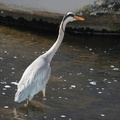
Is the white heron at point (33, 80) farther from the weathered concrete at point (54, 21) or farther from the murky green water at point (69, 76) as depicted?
the weathered concrete at point (54, 21)

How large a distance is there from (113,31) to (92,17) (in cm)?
82

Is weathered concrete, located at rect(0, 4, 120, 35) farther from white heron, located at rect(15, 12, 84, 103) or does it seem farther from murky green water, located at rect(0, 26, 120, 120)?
white heron, located at rect(15, 12, 84, 103)

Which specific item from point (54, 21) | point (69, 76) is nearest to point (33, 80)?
point (69, 76)

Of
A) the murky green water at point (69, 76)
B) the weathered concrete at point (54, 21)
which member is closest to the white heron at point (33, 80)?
the murky green water at point (69, 76)

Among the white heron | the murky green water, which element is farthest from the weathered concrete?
the white heron

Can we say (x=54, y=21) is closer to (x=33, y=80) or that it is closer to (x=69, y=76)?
(x=69, y=76)

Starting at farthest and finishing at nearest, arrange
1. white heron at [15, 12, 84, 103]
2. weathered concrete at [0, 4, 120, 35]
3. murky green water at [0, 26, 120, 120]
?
weathered concrete at [0, 4, 120, 35], murky green water at [0, 26, 120, 120], white heron at [15, 12, 84, 103]

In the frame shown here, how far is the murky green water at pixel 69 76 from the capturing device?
788 centimetres

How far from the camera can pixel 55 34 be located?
13.1 meters

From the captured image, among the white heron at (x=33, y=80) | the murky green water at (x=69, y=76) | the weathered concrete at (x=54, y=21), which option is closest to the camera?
the white heron at (x=33, y=80)

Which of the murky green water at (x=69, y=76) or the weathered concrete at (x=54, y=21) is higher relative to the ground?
the weathered concrete at (x=54, y=21)

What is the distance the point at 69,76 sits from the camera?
382 inches

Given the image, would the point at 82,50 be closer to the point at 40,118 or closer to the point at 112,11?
the point at 112,11

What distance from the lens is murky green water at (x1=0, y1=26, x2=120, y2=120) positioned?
7.88 meters
